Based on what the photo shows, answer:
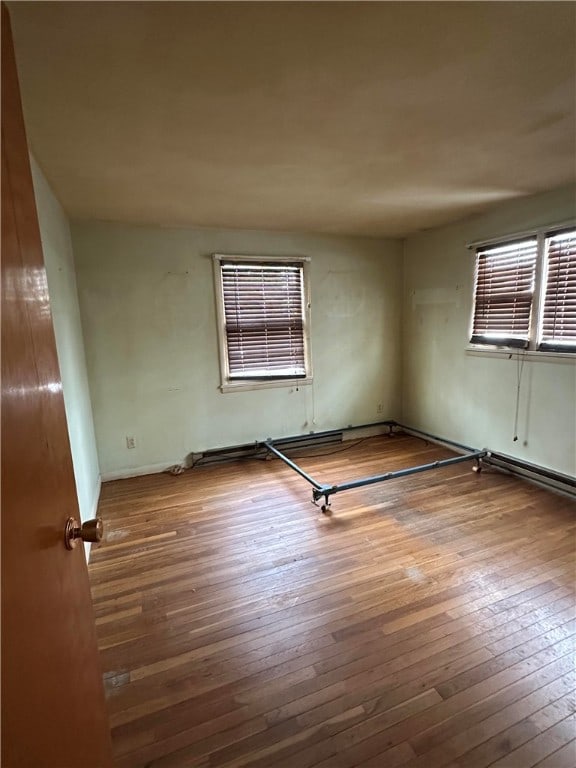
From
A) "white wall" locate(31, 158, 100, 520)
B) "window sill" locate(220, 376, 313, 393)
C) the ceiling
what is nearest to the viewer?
the ceiling

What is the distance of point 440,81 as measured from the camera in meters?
1.44

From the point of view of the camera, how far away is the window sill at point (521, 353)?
9.41 ft

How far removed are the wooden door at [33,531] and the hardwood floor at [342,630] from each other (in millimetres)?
623

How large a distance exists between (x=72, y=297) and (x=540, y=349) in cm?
380

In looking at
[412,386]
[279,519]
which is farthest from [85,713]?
Result: [412,386]

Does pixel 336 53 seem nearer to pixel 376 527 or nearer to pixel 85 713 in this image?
pixel 85 713

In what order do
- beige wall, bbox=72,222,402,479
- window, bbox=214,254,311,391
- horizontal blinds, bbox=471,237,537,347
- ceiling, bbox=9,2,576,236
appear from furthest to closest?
window, bbox=214,254,311,391, beige wall, bbox=72,222,402,479, horizontal blinds, bbox=471,237,537,347, ceiling, bbox=9,2,576,236

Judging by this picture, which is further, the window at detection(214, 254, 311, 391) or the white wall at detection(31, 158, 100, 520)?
the window at detection(214, 254, 311, 391)

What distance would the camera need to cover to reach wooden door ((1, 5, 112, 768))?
55cm

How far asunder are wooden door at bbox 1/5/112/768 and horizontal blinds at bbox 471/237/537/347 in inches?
137

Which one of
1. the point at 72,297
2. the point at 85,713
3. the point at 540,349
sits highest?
the point at 72,297

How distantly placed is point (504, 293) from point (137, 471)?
3.80m

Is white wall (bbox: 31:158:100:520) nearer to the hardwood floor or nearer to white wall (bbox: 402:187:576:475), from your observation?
the hardwood floor

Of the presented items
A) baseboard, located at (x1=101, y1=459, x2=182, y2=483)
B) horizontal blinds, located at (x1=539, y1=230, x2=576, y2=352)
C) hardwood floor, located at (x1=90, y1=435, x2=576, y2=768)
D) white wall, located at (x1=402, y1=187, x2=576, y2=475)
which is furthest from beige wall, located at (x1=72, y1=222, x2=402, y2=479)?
horizontal blinds, located at (x1=539, y1=230, x2=576, y2=352)
